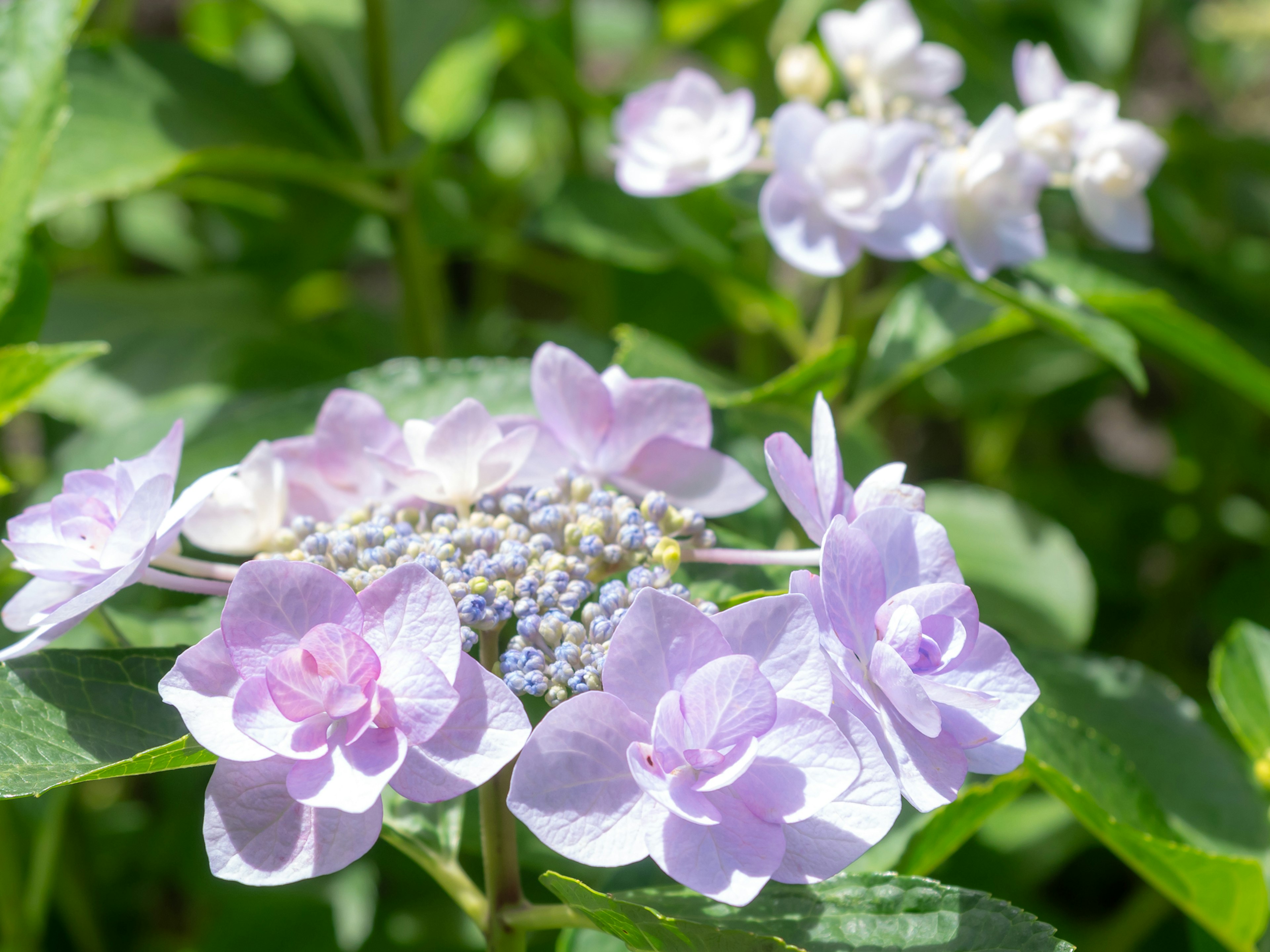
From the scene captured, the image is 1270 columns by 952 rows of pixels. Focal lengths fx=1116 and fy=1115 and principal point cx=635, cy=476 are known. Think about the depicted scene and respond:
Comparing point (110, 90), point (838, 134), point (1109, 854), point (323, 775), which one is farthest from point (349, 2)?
point (1109, 854)

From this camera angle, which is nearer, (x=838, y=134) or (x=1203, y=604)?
(x=838, y=134)

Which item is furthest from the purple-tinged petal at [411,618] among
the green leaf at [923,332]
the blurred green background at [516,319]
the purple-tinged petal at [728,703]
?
the green leaf at [923,332]

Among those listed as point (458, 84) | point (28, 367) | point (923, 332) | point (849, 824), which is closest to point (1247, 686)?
point (923, 332)

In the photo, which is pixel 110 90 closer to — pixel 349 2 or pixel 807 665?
pixel 349 2

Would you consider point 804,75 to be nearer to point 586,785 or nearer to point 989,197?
point 989,197

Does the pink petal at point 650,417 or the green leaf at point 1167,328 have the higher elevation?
the pink petal at point 650,417

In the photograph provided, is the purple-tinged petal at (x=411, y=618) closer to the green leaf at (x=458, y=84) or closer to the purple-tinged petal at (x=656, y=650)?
the purple-tinged petal at (x=656, y=650)
